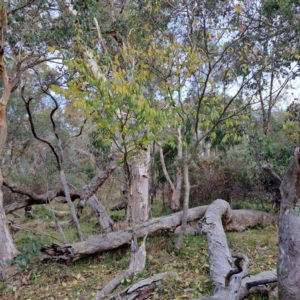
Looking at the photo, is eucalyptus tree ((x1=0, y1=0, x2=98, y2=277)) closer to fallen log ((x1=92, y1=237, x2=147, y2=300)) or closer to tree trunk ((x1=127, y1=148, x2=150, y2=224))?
fallen log ((x1=92, y1=237, x2=147, y2=300))

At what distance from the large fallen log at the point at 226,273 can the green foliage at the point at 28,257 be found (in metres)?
2.63

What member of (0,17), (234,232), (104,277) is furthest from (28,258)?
(234,232)

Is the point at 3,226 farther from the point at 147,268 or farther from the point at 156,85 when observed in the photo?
the point at 156,85

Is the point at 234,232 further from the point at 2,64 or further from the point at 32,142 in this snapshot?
the point at 32,142

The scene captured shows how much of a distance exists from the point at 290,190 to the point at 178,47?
3.56 metres

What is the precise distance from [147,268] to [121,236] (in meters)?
0.88

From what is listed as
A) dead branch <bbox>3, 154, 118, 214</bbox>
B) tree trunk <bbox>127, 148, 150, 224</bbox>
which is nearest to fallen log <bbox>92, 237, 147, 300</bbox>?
tree trunk <bbox>127, 148, 150, 224</bbox>

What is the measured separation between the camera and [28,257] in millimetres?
4602

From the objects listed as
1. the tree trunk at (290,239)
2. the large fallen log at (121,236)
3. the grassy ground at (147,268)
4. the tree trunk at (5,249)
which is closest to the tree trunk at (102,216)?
the large fallen log at (121,236)

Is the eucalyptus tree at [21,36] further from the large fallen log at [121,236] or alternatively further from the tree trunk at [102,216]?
the tree trunk at [102,216]

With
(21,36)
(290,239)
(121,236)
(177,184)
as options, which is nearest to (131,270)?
(121,236)

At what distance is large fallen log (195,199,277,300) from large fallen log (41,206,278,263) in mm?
710

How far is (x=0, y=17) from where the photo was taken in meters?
4.66

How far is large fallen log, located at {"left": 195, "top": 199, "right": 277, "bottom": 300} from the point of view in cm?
317
